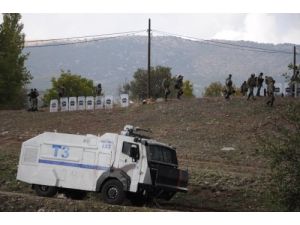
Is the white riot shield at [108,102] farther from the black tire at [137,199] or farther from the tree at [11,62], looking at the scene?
the black tire at [137,199]

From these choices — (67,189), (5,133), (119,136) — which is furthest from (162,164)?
(5,133)

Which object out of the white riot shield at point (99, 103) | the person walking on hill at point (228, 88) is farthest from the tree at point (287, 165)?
the white riot shield at point (99, 103)

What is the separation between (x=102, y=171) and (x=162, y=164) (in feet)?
7.30

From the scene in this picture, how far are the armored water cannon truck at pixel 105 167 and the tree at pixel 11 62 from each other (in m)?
30.6

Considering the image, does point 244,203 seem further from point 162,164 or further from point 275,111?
point 275,111

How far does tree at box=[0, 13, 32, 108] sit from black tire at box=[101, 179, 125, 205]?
33.1 metres

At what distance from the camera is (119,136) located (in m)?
22.5

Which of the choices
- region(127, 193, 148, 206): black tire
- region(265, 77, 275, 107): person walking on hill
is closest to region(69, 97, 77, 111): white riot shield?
region(265, 77, 275, 107): person walking on hill

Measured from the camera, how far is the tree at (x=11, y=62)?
178 feet

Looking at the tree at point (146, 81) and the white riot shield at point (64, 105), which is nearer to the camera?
the white riot shield at point (64, 105)

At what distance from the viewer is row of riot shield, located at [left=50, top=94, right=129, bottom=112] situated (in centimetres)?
4741

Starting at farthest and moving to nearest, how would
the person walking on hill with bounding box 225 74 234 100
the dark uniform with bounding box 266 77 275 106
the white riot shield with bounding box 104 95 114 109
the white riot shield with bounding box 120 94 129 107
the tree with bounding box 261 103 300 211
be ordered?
the white riot shield with bounding box 104 95 114 109, the white riot shield with bounding box 120 94 129 107, the person walking on hill with bounding box 225 74 234 100, the dark uniform with bounding box 266 77 275 106, the tree with bounding box 261 103 300 211

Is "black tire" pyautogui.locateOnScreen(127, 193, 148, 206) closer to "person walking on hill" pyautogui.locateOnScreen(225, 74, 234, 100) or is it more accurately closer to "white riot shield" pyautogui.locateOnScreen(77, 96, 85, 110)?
"person walking on hill" pyautogui.locateOnScreen(225, 74, 234, 100)

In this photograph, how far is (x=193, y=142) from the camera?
35719mm
